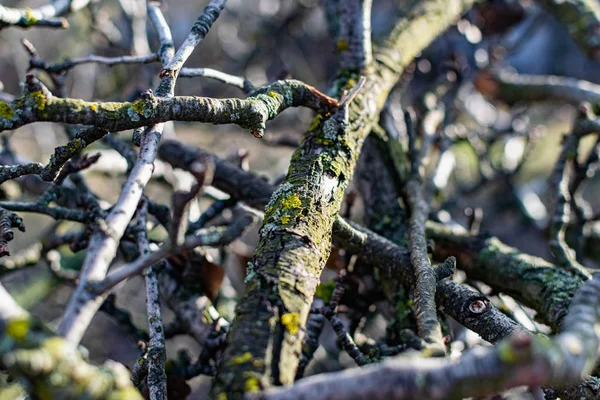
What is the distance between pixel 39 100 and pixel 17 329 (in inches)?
24.0

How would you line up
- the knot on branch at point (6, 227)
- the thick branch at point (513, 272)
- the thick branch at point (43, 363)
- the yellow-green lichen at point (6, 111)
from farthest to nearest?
the thick branch at point (513, 272)
the knot on branch at point (6, 227)
the yellow-green lichen at point (6, 111)
the thick branch at point (43, 363)

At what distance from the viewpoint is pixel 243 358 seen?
4.39ft

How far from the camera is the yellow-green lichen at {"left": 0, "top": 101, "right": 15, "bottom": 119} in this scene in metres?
1.35

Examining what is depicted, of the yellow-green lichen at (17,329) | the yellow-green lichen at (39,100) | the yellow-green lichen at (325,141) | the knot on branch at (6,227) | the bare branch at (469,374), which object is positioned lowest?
the bare branch at (469,374)

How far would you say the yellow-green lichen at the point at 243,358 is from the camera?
4.37 ft

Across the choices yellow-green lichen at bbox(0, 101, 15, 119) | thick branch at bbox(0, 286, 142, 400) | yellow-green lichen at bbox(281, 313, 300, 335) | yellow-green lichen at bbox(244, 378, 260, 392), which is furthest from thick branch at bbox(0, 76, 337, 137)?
yellow-green lichen at bbox(244, 378, 260, 392)

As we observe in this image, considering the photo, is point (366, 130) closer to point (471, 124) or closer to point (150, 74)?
point (150, 74)

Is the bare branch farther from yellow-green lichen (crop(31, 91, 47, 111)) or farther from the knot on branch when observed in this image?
the knot on branch

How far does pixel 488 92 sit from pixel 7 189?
3.66 m

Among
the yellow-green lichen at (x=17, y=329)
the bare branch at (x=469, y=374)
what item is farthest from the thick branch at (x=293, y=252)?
the yellow-green lichen at (x=17, y=329)

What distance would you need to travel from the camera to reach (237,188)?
2762mm

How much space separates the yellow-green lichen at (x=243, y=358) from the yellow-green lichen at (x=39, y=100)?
81 cm

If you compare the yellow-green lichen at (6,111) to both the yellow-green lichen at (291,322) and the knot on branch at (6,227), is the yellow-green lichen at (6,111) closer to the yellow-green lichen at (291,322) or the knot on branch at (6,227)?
the knot on branch at (6,227)

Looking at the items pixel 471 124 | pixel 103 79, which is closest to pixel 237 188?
pixel 471 124
